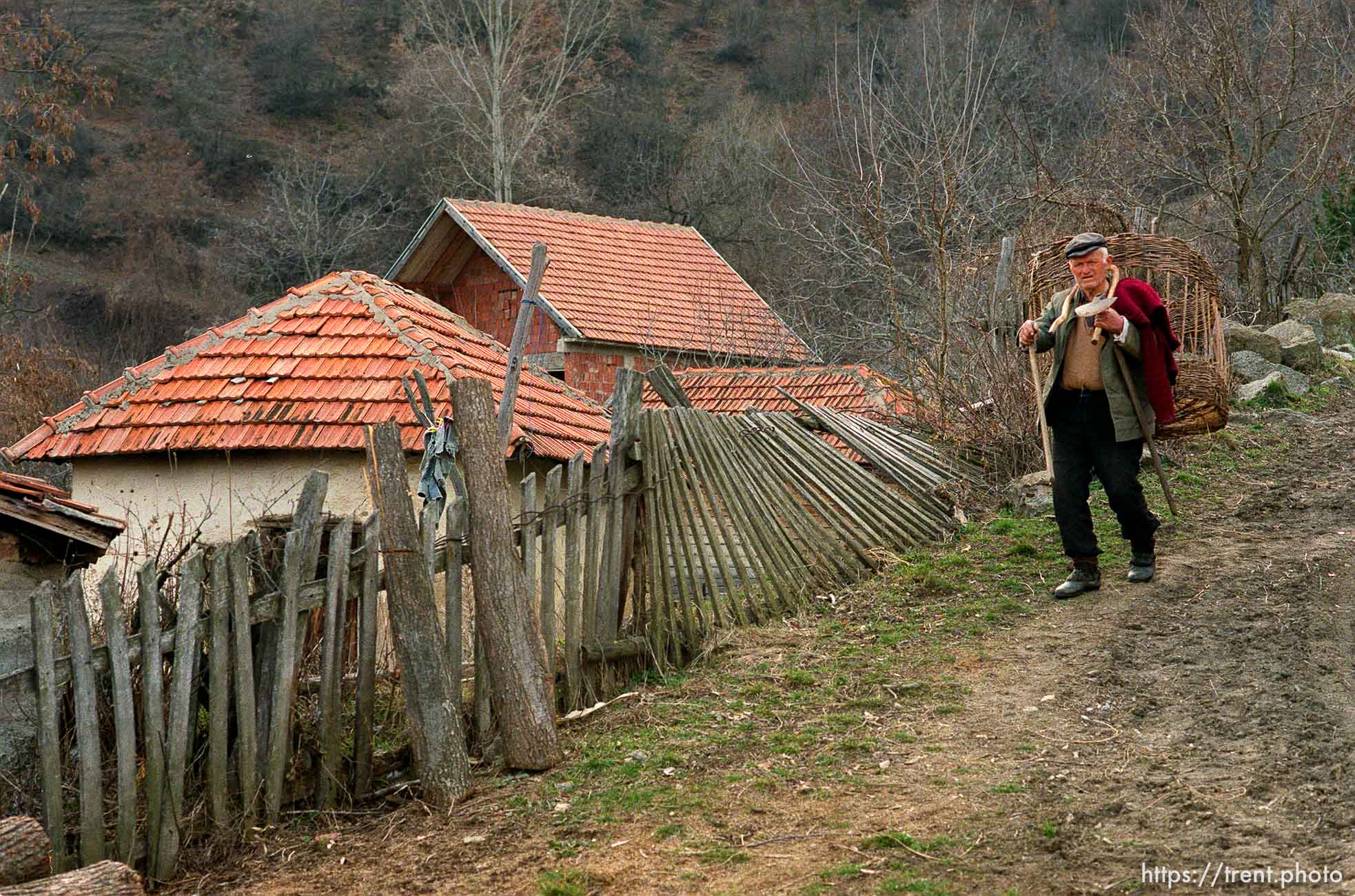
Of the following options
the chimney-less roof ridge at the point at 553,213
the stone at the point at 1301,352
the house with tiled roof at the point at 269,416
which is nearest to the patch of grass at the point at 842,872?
the house with tiled roof at the point at 269,416

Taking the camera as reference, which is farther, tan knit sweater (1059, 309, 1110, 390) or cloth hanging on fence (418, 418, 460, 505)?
cloth hanging on fence (418, 418, 460, 505)

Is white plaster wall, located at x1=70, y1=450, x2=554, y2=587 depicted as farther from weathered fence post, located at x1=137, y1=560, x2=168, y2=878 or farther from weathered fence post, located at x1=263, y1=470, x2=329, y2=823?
weathered fence post, located at x1=137, y1=560, x2=168, y2=878

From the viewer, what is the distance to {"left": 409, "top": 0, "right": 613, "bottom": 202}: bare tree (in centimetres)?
3391

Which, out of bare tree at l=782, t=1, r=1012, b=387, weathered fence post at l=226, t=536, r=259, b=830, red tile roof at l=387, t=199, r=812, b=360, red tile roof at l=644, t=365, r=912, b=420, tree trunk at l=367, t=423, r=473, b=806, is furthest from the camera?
red tile roof at l=387, t=199, r=812, b=360

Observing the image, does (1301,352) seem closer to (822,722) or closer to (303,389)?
(303,389)

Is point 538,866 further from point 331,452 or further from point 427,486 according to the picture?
point 331,452

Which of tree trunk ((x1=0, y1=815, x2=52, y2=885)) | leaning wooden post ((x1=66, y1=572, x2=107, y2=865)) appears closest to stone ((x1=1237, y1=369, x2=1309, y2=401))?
leaning wooden post ((x1=66, y1=572, x2=107, y2=865))

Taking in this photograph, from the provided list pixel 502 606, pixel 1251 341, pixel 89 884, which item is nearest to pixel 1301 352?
pixel 1251 341

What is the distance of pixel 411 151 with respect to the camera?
115ft

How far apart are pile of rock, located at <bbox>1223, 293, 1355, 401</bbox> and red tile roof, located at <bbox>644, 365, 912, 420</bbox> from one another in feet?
11.3

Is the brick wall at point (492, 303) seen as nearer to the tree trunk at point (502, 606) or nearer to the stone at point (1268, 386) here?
the stone at point (1268, 386)

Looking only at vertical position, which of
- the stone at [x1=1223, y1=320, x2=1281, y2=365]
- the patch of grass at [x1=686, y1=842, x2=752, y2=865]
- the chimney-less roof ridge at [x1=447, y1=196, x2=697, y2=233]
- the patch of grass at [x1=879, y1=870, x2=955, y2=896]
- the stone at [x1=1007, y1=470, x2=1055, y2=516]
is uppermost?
the chimney-less roof ridge at [x1=447, y1=196, x2=697, y2=233]

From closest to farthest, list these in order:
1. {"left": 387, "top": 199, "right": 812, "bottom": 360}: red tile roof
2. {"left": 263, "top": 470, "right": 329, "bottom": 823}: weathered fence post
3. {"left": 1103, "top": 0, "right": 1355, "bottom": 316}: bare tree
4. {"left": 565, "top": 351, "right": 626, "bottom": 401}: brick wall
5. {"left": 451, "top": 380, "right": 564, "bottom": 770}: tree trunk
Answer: {"left": 263, "top": 470, "right": 329, "bottom": 823}: weathered fence post → {"left": 451, "top": 380, "right": 564, "bottom": 770}: tree trunk → {"left": 1103, "top": 0, "right": 1355, "bottom": 316}: bare tree → {"left": 565, "top": 351, "right": 626, "bottom": 401}: brick wall → {"left": 387, "top": 199, "right": 812, "bottom": 360}: red tile roof

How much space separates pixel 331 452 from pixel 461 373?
1.18 metres
